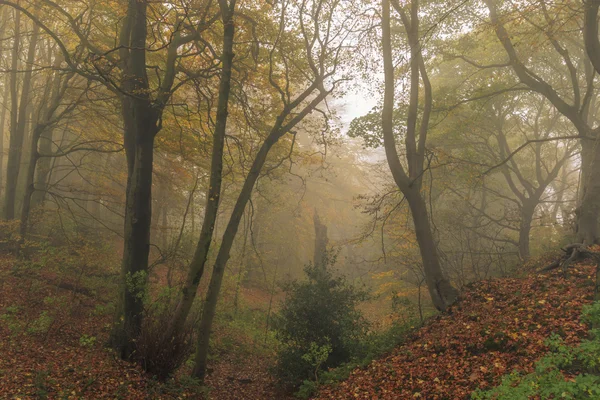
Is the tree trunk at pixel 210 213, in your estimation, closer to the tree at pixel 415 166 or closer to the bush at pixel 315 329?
the bush at pixel 315 329

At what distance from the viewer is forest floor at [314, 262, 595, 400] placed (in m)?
5.67

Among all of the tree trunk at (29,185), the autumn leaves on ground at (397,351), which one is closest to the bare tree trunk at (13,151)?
the tree trunk at (29,185)

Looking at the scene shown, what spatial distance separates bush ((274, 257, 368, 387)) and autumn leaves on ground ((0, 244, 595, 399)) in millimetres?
718

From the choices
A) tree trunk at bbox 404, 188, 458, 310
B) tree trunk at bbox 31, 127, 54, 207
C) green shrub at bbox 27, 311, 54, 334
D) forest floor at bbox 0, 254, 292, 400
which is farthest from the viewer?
tree trunk at bbox 31, 127, 54, 207

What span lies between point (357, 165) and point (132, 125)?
20723 millimetres

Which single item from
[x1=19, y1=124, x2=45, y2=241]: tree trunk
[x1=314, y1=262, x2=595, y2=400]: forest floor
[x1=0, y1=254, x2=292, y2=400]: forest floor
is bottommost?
[x1=0, y1=254, x2=292, y2=400]: forest floor

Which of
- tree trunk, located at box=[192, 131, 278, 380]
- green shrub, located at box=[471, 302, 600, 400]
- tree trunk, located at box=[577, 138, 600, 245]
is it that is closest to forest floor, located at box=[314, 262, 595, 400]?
tree trunk, located at box=[577, 138, 600, 245]

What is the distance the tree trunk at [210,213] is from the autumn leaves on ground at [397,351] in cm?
130

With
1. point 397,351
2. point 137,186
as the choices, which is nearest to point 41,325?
point 137,186

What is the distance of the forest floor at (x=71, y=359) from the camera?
6137 millimetres

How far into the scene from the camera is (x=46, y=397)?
5.61 m

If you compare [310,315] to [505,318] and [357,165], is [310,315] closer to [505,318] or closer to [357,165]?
[505,318]

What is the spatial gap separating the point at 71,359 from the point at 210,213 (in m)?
3.53

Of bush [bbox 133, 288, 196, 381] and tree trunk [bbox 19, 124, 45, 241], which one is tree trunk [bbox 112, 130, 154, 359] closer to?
bush [bbox 133, 288, 196, 381]
